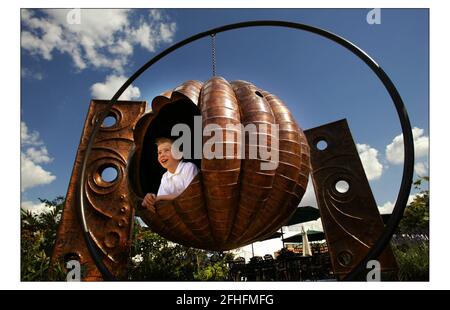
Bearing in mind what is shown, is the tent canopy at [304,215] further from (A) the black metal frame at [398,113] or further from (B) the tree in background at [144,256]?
(A) the black metal frame at [398,113]

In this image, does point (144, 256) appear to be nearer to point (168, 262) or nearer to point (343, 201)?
point (168, 262)

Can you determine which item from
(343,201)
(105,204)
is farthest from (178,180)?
(343,201)

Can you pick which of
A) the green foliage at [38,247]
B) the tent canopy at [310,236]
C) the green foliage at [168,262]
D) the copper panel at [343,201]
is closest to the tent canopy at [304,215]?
the tent canopy at [310,236]

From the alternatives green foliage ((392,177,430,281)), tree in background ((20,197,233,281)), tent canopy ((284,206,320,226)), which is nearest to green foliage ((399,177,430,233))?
green foliage ((392,177,430,281))

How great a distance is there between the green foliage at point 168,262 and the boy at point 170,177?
4806 millimetres

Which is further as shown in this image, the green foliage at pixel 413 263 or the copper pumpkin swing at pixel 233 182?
the green foliage at pixel 413 263

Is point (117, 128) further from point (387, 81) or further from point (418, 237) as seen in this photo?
point (418, 237)

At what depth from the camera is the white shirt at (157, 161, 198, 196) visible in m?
3.42

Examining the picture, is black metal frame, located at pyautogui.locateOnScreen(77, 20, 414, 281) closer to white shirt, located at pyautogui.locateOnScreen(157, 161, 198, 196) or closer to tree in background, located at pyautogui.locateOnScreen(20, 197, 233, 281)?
white shirt, located at pyautogui.locateOnScreen(157, 161, 198, 196)

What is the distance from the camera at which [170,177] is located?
3566 mm

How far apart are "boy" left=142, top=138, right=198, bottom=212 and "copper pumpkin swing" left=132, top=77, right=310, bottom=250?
103 mm

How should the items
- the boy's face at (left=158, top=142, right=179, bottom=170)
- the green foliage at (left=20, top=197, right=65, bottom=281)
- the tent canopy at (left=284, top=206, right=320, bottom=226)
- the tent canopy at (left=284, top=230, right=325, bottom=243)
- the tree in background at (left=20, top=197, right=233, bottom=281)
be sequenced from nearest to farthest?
the boy's face at (left=158, top=142, right=179, bottom=170), the green foliage at (left=20, top=197, right=65, bottom=281), the tree in background at (left=20, top=197, right=233, bottom=281), the tent canopy at (left=284, top=206, right=320, bottom=226), the tent canopy at (left=284, top=230, right=325, bottom=243)

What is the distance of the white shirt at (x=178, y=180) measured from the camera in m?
3.42

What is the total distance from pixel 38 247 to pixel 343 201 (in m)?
5.51
